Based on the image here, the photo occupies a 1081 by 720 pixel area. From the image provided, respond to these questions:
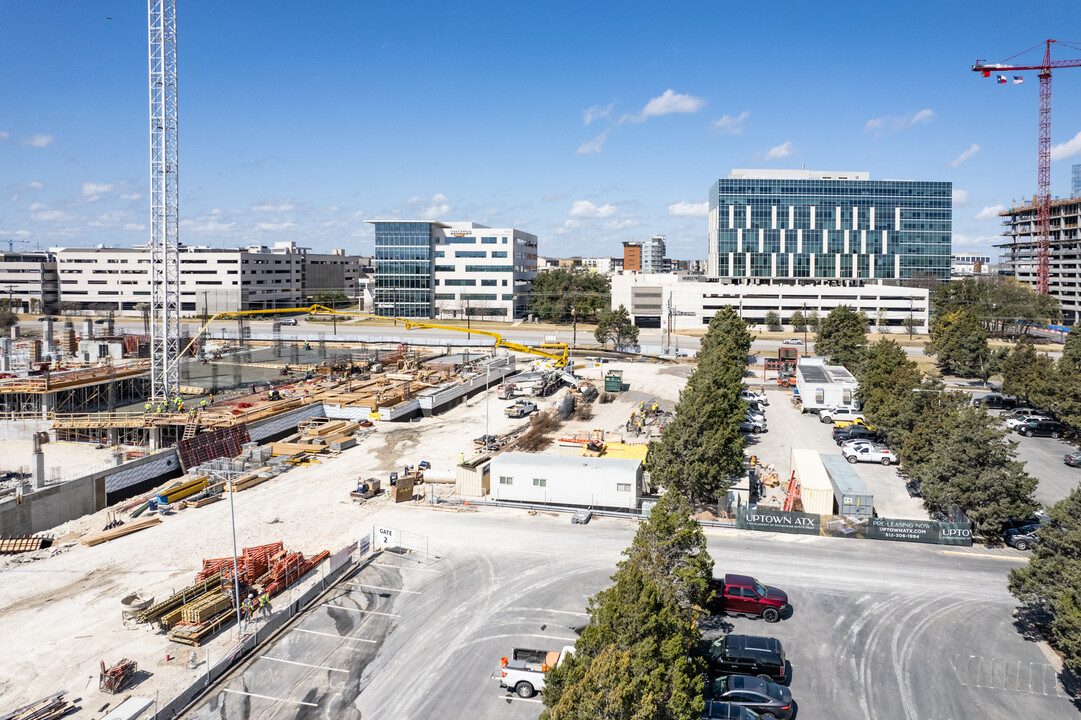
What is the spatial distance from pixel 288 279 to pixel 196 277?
14775mm

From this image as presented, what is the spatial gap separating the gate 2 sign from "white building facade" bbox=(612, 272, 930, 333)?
73421 mm

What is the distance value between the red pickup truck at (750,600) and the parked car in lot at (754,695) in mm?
3358

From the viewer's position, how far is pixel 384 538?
71.2ft

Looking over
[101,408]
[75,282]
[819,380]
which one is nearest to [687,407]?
[819,380]

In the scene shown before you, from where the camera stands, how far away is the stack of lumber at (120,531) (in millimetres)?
23312

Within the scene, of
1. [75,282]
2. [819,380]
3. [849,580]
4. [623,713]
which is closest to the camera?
[623,713]

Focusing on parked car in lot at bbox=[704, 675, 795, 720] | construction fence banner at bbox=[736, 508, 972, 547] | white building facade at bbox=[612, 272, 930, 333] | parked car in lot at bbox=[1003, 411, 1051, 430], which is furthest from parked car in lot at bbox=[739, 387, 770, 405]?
white building facade at bbox=[612, 272, 930, 333]

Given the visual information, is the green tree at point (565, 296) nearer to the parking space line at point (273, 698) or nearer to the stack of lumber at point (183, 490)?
the stack of lumber at point (183, 490)

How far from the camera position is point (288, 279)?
390 feet

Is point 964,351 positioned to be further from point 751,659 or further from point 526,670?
point 526,670

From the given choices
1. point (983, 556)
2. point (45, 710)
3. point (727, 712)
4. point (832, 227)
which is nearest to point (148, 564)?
point (45, 710)

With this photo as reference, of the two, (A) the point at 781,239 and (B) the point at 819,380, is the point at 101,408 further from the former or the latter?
(A) the point at 781,239

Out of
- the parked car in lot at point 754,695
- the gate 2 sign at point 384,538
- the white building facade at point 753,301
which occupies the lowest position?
the parked car in lot at point 754,695

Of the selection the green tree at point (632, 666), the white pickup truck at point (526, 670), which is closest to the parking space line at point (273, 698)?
the white pickup truck at point (526, 670)
